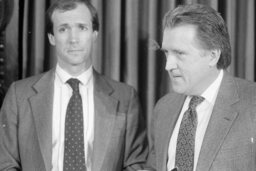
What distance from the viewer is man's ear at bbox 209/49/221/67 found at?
6.17 feet

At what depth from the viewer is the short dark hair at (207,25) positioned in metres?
1.87

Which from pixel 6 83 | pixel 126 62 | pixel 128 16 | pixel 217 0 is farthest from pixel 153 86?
pixel 6 83

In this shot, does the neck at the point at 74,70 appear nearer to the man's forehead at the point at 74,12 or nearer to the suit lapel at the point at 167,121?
the man's forehead at the point at 74,12

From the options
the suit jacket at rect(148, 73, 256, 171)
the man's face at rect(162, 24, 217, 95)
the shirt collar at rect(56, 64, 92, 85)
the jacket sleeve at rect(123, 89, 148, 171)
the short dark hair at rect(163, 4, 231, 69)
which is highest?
the short dark hair at rect(163, 4, 231, 69)

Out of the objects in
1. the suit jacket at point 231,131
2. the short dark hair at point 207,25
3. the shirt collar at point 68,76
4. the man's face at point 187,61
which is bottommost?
the suit jacket at point 231,131

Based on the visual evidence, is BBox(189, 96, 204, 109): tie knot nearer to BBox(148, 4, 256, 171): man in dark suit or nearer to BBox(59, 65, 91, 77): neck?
BBox(148, 4, 256, 171): man in dark suit

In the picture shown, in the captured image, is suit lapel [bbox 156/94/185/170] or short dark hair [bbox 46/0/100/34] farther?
short dark hair [bbox 46/0/100/34]

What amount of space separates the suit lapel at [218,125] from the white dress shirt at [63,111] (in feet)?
1.92

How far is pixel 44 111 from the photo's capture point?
2236mm

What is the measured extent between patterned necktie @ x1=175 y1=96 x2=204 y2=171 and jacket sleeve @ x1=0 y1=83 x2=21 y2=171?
0.68 metres

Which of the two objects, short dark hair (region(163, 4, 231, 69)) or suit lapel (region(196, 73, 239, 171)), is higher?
short dark hair (region(163, 4, 231, 69))

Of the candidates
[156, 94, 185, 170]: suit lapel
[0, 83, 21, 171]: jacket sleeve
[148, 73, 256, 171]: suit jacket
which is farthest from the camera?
[0, 83, 21, 171]: jacket sleeve

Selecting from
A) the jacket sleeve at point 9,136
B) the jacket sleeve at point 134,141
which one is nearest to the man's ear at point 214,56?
the jacket sleeve at point 134,141

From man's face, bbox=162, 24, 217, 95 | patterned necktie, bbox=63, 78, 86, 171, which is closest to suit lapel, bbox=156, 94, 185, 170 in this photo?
man's face, bbox=162, 24, 217, 95
